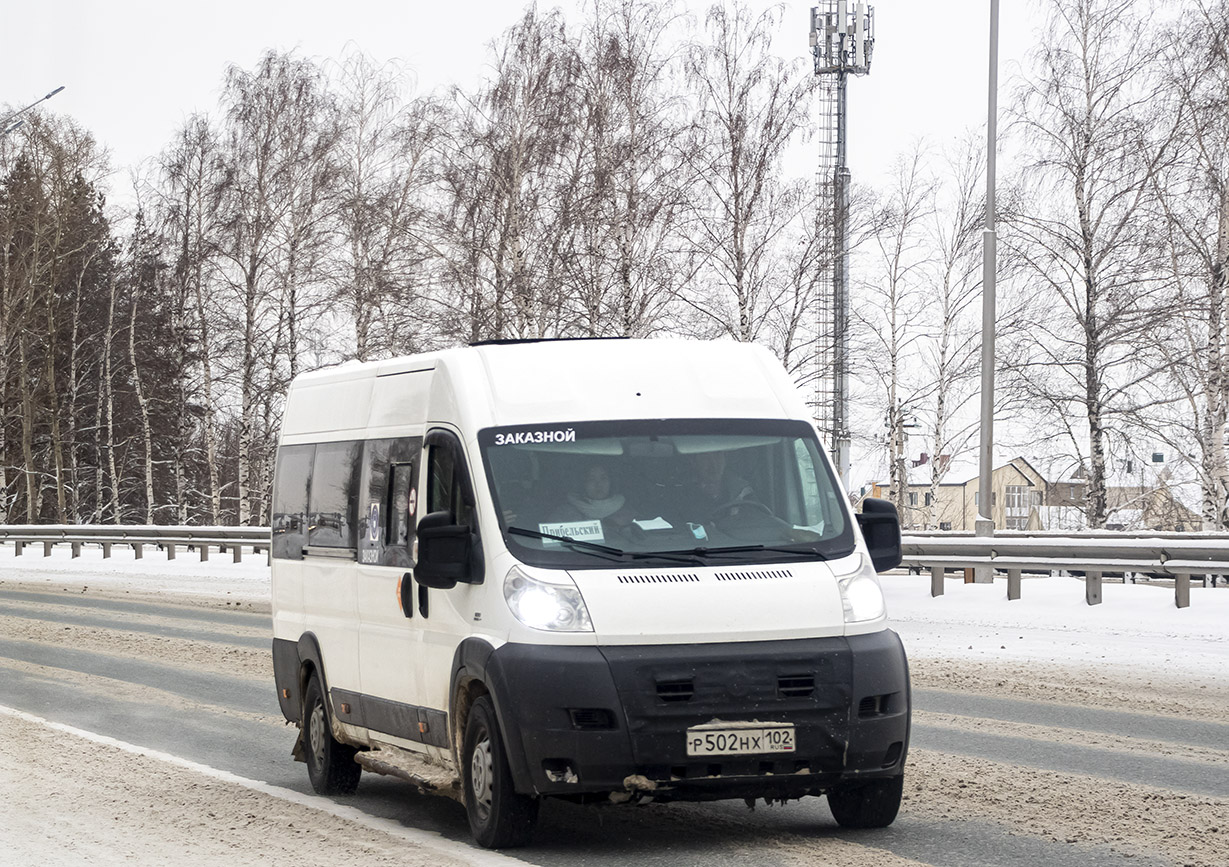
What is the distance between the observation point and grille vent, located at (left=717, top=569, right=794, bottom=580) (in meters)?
7.27

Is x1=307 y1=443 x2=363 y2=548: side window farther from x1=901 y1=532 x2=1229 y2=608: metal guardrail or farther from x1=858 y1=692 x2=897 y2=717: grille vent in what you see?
x1=901 y1=532 x2=1229 y2=608: metal guardrail

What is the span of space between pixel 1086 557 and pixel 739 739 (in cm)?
1410

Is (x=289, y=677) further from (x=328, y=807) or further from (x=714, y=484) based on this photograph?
(x=714, y=484)

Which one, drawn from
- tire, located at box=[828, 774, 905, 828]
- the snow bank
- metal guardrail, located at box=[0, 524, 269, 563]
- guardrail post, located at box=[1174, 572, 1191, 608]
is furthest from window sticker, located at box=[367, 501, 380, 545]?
metal guardrail, located at box=[0, 524, 269, 563]

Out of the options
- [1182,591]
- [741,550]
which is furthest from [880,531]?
[1182,591]

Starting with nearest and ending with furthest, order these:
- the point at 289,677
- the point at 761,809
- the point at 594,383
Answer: the point at 594,383
the point at 761,809
the point at 289,677

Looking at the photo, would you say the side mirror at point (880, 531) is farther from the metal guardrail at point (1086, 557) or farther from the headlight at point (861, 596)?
the metal guardrail at point (1086, 557)

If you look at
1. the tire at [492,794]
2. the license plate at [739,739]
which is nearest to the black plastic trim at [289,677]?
the tire at [492,794]

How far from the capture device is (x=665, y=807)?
8.49m

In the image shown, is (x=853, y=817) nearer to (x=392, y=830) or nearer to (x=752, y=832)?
(x=752, y=832)

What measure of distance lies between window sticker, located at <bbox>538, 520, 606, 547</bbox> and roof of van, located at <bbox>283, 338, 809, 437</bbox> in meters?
0.58

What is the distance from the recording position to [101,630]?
69.8ft

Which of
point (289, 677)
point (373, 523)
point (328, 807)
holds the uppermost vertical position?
point (373, 523)

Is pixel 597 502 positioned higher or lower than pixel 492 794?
higher
